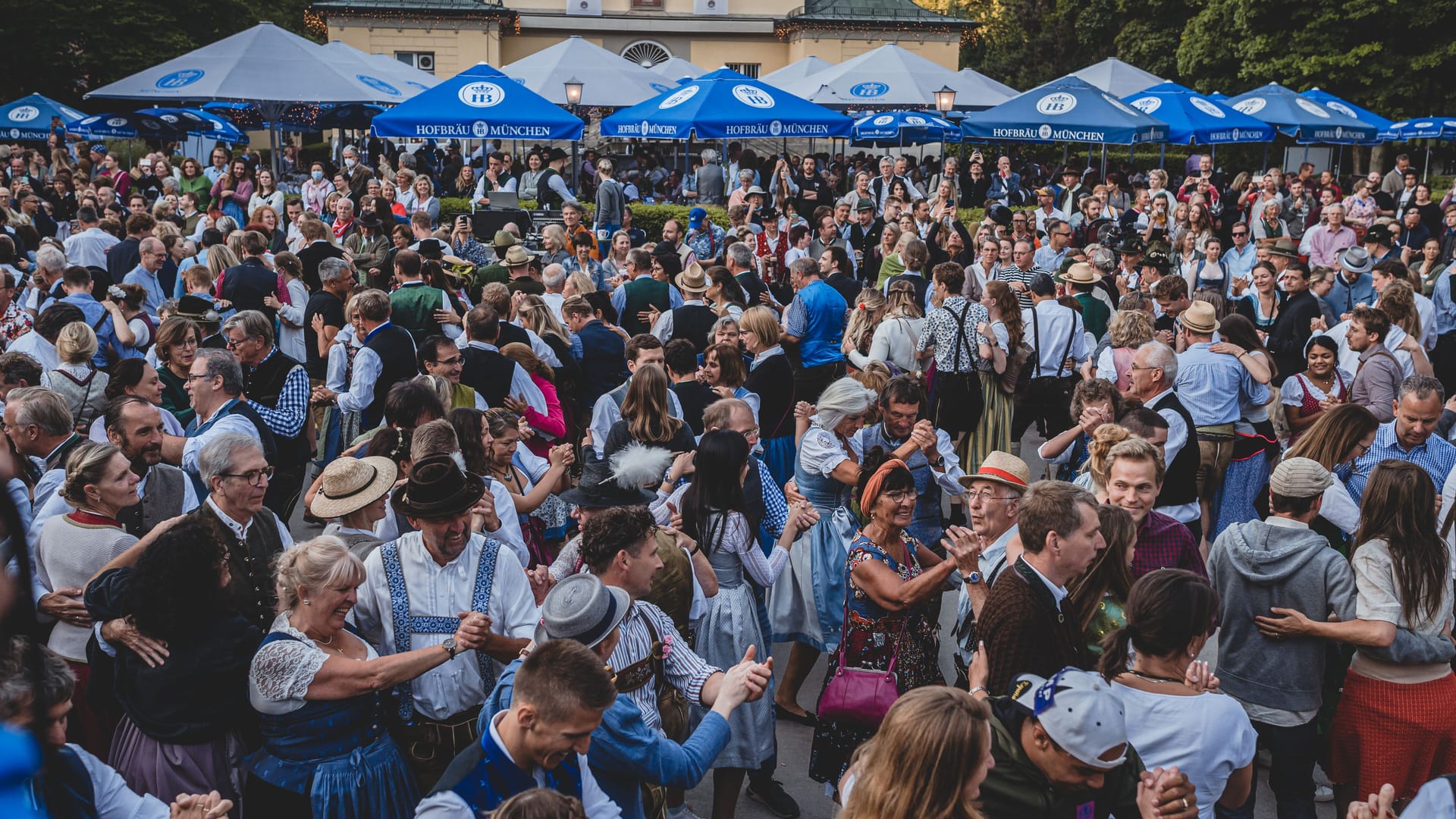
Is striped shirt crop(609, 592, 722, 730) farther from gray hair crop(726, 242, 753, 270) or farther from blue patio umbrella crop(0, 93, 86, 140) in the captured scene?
blue patio umbrella crop(0, 93, 86, 140)

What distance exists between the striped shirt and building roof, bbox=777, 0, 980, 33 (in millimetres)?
42472

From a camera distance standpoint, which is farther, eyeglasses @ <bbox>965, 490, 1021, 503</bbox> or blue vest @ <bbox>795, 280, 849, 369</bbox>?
blue vest @ <bbox>795, 280, 849, 369</bbox>

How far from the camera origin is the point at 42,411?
4938 mm

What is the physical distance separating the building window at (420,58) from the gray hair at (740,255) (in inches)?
1399

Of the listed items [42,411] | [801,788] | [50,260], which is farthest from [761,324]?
[50,260]

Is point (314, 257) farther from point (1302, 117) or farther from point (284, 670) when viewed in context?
point (1302, 117)

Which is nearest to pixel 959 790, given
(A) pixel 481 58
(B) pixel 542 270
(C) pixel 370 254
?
(B) pixel 542 270

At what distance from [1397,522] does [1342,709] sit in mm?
746

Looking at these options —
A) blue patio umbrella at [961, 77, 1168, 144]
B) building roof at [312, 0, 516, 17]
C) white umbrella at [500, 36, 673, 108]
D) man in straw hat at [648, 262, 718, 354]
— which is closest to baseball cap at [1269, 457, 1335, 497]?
man in straw hat at [648, 262, 718, 354]

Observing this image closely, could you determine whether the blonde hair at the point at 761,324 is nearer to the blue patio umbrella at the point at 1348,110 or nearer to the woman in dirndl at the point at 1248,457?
the woman in dirndl at the point at 1248,457

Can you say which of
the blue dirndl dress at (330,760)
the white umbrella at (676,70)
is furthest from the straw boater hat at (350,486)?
the white umbrella at (676,70)

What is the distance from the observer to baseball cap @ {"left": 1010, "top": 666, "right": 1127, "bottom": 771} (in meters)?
2.80

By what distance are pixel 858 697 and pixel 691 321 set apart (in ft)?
14.5

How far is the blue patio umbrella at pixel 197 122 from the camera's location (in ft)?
62.0
